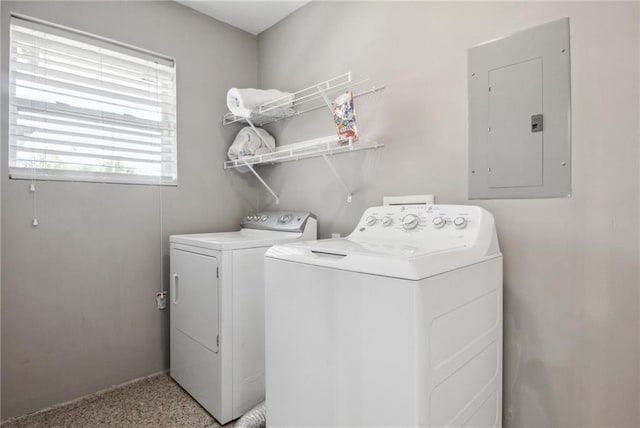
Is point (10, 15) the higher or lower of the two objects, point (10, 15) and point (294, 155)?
the higher

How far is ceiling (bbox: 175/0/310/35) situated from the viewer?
2.28m

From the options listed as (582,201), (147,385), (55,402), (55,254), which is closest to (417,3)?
(582,201)

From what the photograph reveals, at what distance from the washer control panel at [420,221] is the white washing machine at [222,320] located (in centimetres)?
55

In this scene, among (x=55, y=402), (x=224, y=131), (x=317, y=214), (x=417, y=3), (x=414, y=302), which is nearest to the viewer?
(x=414, y=302)

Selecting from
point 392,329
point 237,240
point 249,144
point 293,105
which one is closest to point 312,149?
point 293,105

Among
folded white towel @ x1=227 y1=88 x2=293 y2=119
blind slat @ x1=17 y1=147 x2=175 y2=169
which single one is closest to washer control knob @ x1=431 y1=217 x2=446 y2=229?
folded white towel @ x1=227 y1=88 x2=293 y2=119

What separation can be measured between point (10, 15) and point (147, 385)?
7.13 ft

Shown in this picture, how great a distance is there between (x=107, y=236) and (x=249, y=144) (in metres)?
1.07

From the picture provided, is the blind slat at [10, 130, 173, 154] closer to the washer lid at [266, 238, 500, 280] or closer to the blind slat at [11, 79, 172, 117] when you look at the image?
the blind slat at [11, 79, 172, 117]

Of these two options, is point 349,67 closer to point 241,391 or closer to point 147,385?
point 241,391

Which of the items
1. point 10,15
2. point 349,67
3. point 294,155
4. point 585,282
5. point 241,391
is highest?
point 10,15

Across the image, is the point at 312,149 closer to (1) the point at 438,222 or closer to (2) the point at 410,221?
(2) the point at 410,221

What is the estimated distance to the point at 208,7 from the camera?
231 cm

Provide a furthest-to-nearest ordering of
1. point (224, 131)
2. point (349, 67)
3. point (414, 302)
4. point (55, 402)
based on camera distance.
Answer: point (224, 131) → point (349, 67) → point (55, 402) → point (414, 302)
